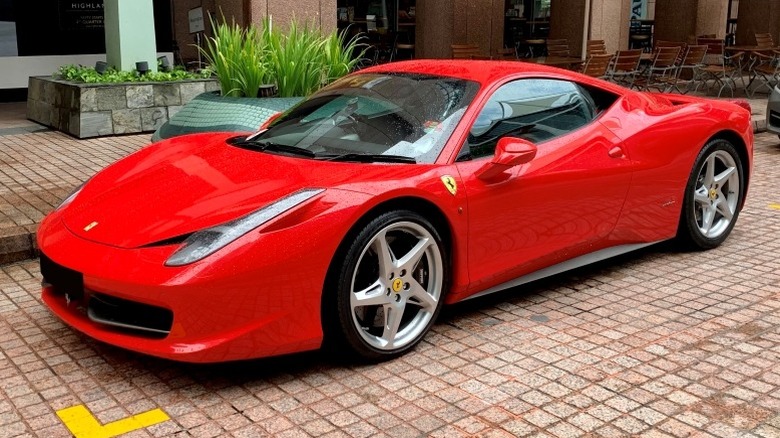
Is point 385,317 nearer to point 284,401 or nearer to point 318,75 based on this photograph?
point 284,401

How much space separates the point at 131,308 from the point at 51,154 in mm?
5834

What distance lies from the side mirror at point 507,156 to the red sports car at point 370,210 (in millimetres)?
11

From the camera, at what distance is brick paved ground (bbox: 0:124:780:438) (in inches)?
137

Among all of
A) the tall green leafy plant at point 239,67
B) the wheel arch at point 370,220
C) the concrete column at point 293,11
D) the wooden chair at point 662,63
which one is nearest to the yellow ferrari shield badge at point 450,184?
the wheel arch at point 370,220

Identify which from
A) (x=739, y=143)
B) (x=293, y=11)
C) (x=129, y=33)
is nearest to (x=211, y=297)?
(x=739, y=143)

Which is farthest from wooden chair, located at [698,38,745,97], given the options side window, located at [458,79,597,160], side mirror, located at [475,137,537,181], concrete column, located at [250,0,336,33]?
side mirror, located at [475,137,537,181]

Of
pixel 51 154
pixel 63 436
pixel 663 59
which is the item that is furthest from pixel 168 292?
pixel 663 59

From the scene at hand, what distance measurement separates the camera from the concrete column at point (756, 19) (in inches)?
952

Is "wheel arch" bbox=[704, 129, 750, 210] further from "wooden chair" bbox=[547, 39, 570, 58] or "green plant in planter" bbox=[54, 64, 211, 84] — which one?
"wooden chair" bbox=[547, 39, 570, 58]

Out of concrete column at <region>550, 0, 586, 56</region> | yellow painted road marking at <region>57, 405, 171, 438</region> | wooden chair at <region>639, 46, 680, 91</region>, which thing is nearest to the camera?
yellow painted road marking at <region>57, 405, 171, 438</region>

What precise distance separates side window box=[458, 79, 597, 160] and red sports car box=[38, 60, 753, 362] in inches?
0.4

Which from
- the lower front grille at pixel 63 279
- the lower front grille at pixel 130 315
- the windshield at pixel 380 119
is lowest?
the lower front grille at pixel 130 315

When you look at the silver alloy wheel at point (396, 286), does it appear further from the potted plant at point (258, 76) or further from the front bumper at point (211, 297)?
the potted plant at point (258, 76)

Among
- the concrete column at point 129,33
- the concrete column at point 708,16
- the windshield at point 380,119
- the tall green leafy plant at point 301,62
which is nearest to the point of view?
the windshield at point 380,119
